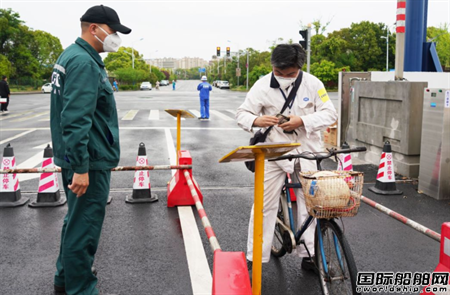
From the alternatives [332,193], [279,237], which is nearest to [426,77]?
[279,237]

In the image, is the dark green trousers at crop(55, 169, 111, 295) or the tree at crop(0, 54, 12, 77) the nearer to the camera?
the dark green trousers at crop(55, 169, 111, 295)

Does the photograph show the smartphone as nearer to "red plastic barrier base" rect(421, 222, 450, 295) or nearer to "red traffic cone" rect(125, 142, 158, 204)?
"red plastic barrier base" rect(421, 222, 450, 295)

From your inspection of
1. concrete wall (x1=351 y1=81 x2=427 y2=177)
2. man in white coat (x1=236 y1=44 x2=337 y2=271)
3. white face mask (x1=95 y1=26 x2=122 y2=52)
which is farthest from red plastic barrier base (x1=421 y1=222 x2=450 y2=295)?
concrete wall (x1=351 y1=81 x2=427 y2=177)

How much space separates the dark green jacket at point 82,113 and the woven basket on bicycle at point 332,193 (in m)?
1.43

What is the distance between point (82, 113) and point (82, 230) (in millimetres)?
873

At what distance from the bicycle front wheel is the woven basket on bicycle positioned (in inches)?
9.2

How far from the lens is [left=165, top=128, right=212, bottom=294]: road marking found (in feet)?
12.7

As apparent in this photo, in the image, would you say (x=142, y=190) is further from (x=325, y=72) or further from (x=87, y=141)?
(x=325, y=72)

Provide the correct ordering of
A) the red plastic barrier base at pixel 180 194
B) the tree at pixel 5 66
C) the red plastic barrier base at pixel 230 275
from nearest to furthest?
the red plastic barrier base at pixel 230 275 < the red plastic barrier base at pixel 180 194 < the tree at pixel 5 66

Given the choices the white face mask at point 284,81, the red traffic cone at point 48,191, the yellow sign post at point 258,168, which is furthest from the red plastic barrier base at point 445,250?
the red traffic cone at point 48,191

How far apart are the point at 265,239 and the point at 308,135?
94cm

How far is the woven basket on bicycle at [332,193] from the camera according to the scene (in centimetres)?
297

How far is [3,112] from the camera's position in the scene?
75.7 feet

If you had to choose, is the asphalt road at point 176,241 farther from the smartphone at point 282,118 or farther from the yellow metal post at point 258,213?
the smartphone at point 282,118
